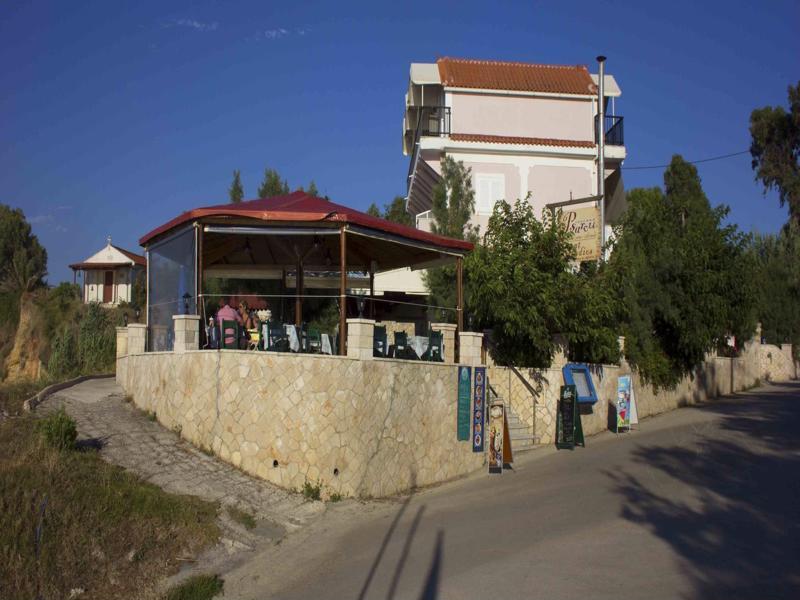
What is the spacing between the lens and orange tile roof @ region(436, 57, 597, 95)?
28047 millimetres

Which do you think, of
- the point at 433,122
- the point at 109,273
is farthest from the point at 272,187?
the point at 109,273

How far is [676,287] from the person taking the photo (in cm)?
2420

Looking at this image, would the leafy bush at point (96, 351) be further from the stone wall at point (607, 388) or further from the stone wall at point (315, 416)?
the stone wall at point (607, 388)

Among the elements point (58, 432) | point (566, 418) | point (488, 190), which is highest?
point (488, 190)

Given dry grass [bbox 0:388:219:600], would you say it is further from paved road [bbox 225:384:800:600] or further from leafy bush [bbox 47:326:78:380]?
leafy bush [bbox 47:326:78:380]

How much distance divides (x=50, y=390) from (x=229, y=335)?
5409 mm

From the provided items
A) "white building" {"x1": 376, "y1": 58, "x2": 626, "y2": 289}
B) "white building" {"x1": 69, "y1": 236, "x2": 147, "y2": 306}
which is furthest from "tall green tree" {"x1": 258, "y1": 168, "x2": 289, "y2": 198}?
"white building" {"x1": 69, "y1": 236, "x2": 147, "y2": 306}

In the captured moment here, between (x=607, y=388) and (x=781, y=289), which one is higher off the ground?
(x=781, y=289)

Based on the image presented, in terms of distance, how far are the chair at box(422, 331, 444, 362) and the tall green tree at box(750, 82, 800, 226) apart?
108 feet

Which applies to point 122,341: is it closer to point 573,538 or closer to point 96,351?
point 96,351

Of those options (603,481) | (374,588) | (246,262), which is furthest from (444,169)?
(374,588)

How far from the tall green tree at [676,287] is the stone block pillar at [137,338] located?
13.3 meters

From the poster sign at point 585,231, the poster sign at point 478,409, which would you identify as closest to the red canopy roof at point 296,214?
the poster sign at point 478,409

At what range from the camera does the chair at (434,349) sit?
15398 millimetres
